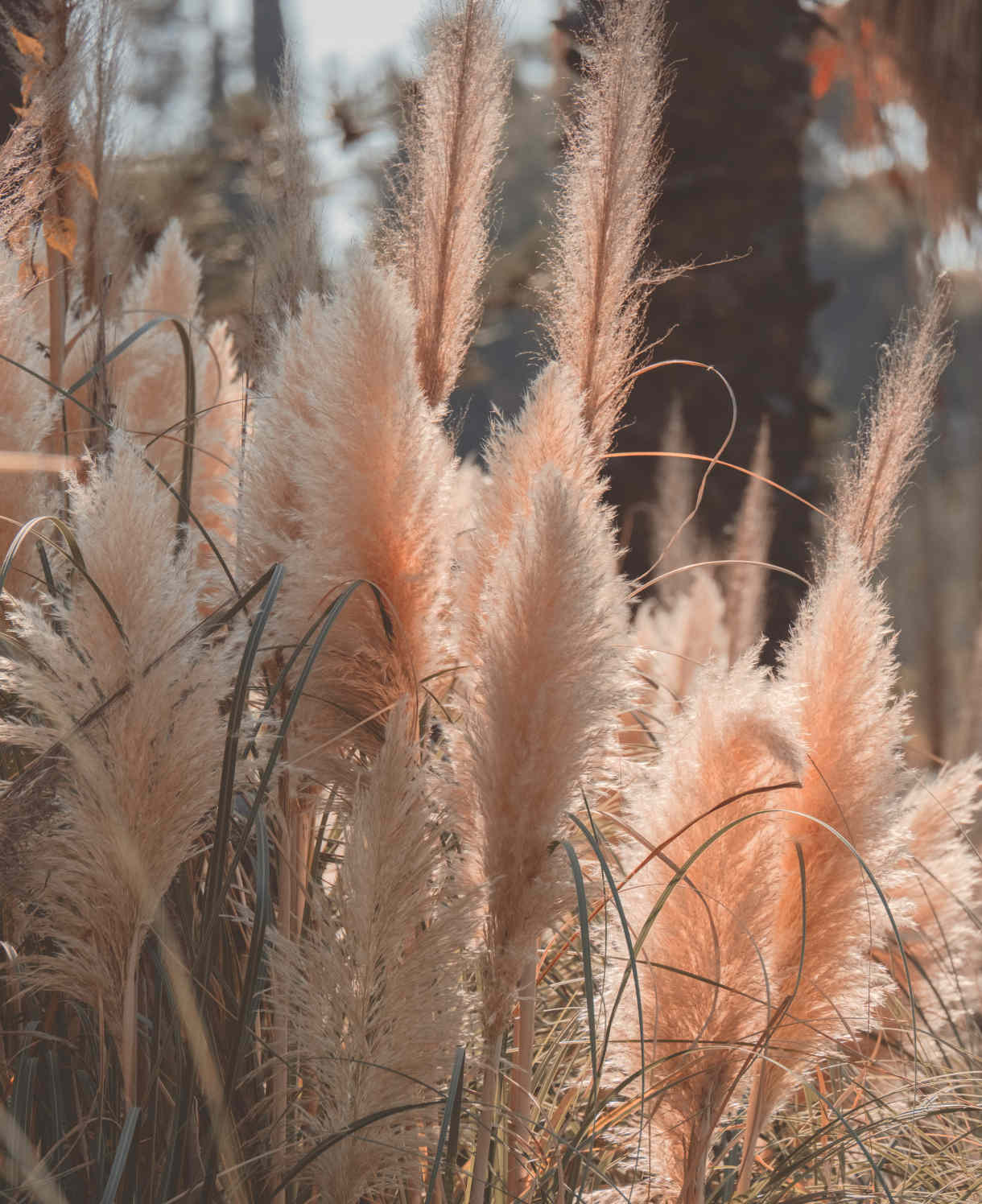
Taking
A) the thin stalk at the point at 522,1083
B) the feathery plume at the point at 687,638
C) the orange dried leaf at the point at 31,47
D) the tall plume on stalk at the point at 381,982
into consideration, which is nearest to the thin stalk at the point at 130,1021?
the tall plume on stalk at the point at 381,982

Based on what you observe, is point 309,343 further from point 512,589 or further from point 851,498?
point 851,498

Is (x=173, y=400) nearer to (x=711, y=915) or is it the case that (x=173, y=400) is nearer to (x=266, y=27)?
(x=711, y=915)

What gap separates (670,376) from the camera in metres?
5.17

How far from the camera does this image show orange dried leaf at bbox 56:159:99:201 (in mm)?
1771

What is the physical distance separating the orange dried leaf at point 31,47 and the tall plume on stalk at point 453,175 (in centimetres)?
58

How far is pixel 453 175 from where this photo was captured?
147 centimetres

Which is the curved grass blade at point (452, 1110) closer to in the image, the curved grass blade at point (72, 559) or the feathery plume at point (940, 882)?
the curved grass blade at point (72, 559)

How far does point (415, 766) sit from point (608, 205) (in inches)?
27.7

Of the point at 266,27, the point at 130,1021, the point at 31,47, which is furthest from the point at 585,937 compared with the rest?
the point at 266,27

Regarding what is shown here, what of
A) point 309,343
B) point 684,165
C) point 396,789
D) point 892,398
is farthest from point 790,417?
point 396,789

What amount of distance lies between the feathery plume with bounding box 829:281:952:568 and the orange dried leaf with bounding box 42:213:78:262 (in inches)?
46.7

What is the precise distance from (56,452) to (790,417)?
12.5 feet

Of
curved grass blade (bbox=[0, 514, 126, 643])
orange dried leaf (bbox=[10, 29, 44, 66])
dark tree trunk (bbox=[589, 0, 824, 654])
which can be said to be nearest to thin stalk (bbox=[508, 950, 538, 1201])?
curved grass blade (bbox=[0, 514, 126, 643])

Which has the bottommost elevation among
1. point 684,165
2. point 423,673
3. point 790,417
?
point 423,673
